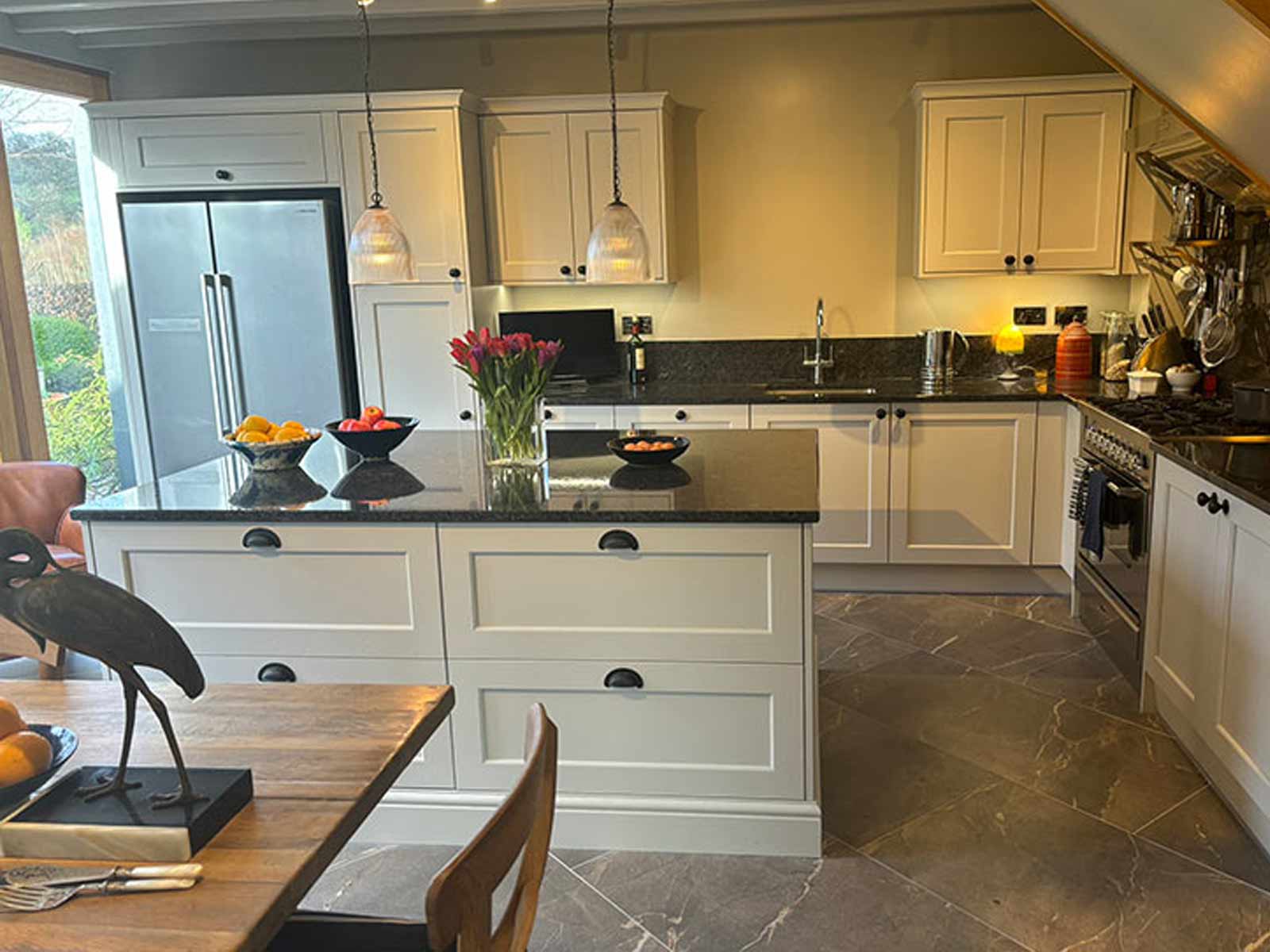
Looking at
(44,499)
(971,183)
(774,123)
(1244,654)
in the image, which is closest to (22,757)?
(1244,654)

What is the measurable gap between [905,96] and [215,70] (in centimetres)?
334

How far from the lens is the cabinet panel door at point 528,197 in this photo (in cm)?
465

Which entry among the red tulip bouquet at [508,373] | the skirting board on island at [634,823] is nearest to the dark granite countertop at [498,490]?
the red tulip bouquet at [508,373]

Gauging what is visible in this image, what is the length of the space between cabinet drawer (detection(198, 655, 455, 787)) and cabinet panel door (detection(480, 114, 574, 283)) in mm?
2559

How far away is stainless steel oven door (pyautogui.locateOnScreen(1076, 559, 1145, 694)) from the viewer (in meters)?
3.35

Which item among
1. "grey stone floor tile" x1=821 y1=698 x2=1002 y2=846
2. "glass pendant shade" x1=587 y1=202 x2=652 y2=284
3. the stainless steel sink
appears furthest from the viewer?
the stainless steel sink

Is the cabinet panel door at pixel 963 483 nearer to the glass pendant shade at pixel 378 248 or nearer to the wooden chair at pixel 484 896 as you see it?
the glass pendant shade at pixel 378 248

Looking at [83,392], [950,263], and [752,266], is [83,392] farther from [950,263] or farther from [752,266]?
[950,263]

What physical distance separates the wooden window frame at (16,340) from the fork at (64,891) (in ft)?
12.7

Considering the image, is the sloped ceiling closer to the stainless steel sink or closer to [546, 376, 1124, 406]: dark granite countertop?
[546, 376, 1124, 406]: dark granite countertop

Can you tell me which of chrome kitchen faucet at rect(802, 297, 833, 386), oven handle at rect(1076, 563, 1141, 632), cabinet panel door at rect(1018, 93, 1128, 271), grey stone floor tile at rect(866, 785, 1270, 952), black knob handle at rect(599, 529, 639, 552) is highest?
cabinet panel door at rect(1018, 93, 1128, 271)

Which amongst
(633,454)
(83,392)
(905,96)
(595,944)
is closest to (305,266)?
(83,392)

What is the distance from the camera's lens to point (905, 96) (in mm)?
4746

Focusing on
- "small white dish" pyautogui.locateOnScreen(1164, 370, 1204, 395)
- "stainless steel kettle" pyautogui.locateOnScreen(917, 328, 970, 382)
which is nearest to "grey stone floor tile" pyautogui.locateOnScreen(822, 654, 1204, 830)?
"small white dish" pyautogui.locateOnScreen(1164, 370, 1204, 395)
